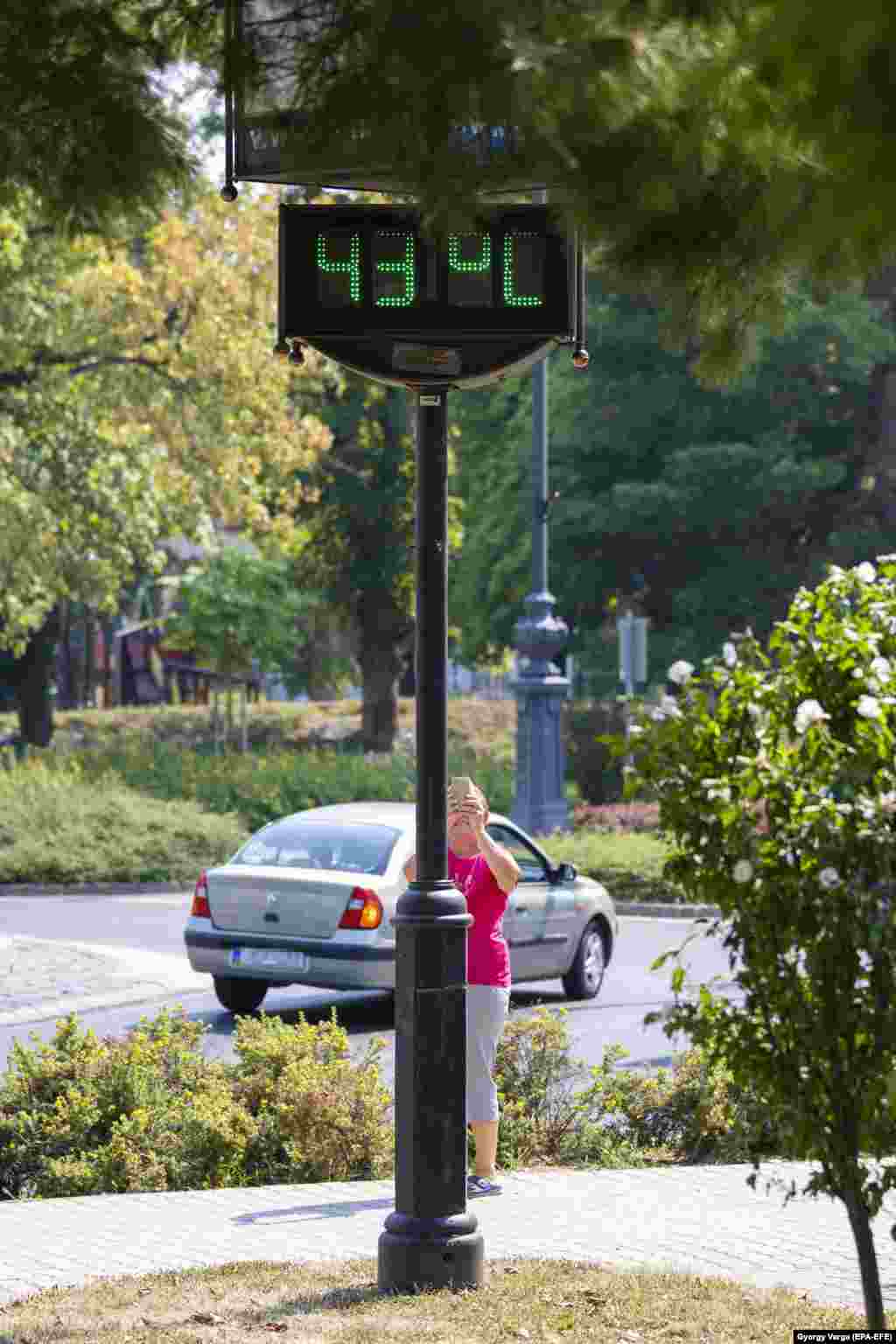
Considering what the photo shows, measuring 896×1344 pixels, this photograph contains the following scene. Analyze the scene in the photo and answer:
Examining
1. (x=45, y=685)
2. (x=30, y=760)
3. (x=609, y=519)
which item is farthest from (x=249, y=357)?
(x=45, y=685)

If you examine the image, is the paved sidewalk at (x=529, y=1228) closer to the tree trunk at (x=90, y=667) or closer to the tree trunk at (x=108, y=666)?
the tree trunk at (x=90, y=667)

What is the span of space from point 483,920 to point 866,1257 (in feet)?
14.1

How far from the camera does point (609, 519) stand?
46781mm

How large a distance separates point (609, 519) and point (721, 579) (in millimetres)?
2688

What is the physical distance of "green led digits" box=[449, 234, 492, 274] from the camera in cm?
622

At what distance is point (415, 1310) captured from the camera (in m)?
6.28

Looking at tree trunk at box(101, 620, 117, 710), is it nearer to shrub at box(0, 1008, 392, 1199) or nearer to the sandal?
shrub at box(0, 1008, 392, 1199)

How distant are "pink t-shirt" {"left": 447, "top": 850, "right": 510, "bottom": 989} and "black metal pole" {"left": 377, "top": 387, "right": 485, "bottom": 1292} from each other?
103 inches

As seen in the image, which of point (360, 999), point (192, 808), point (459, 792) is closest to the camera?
point (459, 792)

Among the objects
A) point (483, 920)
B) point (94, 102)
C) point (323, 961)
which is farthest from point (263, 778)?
point (94, 102)

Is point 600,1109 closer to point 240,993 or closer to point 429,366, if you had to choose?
point 429,366

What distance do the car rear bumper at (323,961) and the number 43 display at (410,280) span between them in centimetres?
883

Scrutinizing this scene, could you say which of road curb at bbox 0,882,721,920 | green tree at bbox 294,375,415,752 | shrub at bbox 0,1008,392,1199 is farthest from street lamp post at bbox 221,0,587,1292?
green tree at bbox 294,375,415,752

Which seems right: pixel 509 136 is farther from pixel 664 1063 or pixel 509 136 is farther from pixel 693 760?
pixel 664 1063
